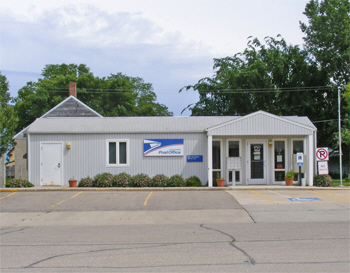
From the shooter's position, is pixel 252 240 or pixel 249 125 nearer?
pixel 252 240

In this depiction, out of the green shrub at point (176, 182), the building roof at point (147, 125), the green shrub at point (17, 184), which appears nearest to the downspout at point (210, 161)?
the building roof at point (147, 125)

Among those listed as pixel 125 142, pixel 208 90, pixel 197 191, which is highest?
pixel 208 90

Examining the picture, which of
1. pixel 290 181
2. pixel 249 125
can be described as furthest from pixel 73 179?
pixel 290 181

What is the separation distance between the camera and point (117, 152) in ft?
68.4

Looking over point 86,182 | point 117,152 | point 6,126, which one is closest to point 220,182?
point 117,152

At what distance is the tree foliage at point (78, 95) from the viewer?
4309cm

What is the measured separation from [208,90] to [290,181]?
24.6 metres

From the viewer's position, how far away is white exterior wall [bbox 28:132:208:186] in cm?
2069

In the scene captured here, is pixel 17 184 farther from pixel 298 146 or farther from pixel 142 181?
pixel 298 146

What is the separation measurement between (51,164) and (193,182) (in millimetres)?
7695

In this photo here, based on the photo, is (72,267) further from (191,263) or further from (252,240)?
(252,240)

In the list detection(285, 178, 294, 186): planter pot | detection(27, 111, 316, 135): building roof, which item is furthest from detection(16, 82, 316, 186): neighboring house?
detection(285, 178, 294, 186): planter pot

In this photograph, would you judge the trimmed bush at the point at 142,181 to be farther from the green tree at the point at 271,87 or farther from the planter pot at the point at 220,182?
the green tree at the point at 271,87

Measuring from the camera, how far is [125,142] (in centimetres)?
2092
